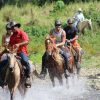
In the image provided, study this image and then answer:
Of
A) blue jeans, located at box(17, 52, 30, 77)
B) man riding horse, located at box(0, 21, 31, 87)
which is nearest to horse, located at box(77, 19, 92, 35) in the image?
blue jeans, located at box(17, 52, 30, 77)

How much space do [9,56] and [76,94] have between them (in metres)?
3.54

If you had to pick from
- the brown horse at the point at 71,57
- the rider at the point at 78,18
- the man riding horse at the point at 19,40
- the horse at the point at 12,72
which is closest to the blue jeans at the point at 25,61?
the man riding horse at the point at 19,40

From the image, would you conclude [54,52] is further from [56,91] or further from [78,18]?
[78,18]

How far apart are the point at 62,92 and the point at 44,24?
15389mm

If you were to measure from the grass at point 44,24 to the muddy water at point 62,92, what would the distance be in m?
4.84

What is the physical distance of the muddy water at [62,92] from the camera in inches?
577

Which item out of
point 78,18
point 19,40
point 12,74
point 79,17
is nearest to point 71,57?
point 19,40

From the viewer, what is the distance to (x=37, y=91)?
1642 cm

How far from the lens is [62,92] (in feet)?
51.2

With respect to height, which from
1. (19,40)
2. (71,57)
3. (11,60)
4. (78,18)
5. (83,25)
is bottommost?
(83,25)

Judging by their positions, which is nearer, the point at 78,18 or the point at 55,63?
the point at 55,63

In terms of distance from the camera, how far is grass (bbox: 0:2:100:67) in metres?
24.9

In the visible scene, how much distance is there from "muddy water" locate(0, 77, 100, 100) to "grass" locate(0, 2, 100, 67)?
484 centimetres

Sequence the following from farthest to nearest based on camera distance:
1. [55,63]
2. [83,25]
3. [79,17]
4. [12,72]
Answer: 1. [79,17]
2. [83,25]
3. [55,63]
4. [12,72]
